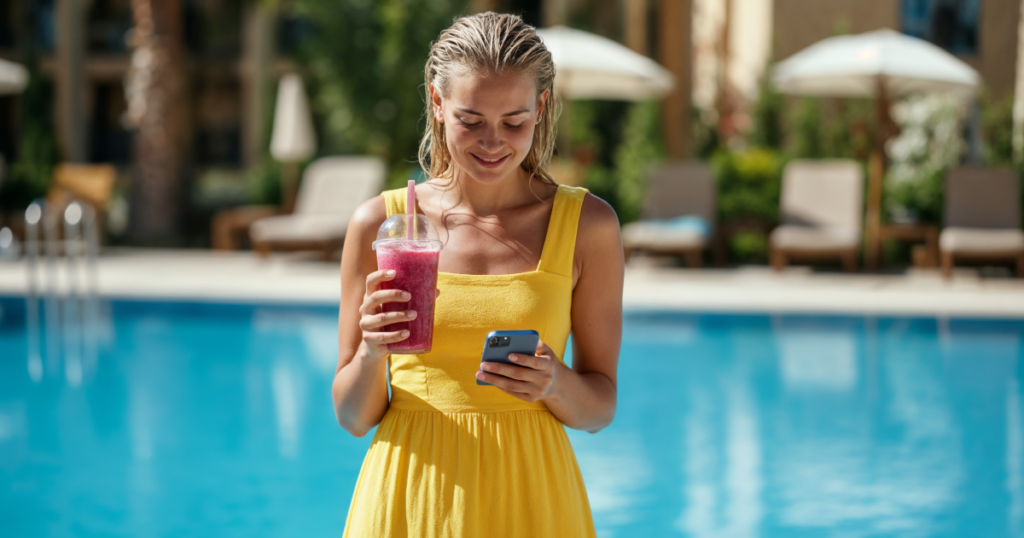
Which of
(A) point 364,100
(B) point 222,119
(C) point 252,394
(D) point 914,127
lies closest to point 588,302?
(C) point 252,394

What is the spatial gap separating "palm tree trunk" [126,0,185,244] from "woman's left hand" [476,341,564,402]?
14.2 meters

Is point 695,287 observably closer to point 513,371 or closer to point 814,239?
point 814,239

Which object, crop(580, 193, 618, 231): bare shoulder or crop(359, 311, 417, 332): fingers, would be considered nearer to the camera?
crop(359, 311, 417, 332): fingers

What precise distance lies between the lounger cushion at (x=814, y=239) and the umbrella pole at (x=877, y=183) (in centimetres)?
33

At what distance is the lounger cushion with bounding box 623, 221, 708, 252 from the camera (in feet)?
36.1

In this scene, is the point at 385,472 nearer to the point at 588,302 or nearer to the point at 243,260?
the point at 588,302

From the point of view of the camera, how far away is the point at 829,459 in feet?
16.3

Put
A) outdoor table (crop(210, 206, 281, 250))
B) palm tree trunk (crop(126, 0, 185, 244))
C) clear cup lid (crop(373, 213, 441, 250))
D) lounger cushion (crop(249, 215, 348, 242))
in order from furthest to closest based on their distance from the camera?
palm tree trunk (crop(126, 0, 185, 244))
outdoor table (crop(210, 206, 281, 250))
lounger cushion (crop(249, 215, 348, 242))
clear cup lid (crop(373, 213, 441, 250))

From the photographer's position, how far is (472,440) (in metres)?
1.59

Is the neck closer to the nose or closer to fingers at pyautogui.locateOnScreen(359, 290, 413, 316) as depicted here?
the nose

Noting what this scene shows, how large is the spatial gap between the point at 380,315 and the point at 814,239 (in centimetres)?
983

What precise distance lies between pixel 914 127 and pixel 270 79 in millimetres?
12650

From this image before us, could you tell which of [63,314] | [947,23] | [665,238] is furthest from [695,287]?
[947,23]

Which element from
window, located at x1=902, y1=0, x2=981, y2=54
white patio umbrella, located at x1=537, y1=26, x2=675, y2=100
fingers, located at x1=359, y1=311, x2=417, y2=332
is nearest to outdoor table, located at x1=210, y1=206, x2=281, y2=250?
white patio umbrella, located at x1=537, y1=26, x2=675, y2=100
